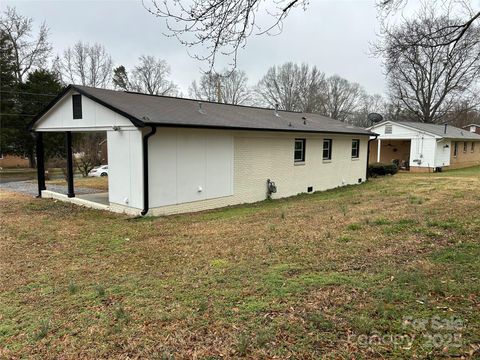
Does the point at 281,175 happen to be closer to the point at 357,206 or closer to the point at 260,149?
the point at 260,149

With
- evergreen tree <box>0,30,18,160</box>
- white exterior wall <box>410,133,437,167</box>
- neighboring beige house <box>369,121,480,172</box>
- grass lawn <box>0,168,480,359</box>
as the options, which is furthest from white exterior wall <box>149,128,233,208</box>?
evergreen tree <box>0,30,18,160</box>

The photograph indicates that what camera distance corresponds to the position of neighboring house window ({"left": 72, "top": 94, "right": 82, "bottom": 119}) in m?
11.4

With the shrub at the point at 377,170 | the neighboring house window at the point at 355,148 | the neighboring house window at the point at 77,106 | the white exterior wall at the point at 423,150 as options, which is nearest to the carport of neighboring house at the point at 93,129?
the neighboring house window at the point at 77,106

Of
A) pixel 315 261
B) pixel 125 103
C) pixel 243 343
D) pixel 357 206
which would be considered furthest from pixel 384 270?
pixel 125 103

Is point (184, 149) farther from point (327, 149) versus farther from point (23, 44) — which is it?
point (23, 44)

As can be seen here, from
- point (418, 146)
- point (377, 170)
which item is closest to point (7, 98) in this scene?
point (377, 170)

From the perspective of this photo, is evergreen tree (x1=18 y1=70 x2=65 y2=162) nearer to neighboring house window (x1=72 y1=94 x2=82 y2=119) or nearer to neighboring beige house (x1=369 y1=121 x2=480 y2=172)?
neighboring house window (x1=72 y1=94 x2=82 y2=119)

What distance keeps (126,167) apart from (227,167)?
339 centimetres

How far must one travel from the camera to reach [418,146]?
27.7 metres

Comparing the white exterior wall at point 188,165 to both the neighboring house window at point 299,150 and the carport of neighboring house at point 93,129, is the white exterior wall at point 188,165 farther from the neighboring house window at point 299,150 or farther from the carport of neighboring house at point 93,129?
the neighboring house window at point 299,150

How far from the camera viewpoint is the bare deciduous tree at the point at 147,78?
39.2m

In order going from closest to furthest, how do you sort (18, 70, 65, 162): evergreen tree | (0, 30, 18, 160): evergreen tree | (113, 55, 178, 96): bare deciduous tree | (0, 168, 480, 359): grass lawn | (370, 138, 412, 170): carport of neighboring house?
(0, 168, 480, 359): grass lawn
(0, 30, 18, 160): evergreen tree
(18, 70, 65, 162): evergreen tree
(370, 138, 412, 170): carport of neighboring house
(113, 55, 178, 96): bare deciduous tree

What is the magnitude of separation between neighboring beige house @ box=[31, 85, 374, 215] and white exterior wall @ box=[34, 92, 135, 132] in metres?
0.03

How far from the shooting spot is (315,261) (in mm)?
5047
